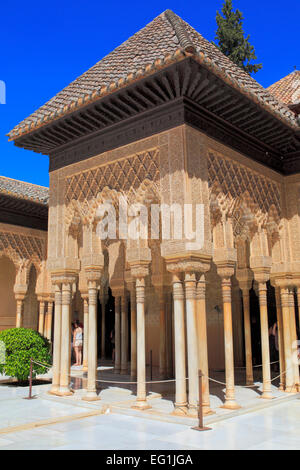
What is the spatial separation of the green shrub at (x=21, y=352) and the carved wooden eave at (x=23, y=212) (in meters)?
4.43

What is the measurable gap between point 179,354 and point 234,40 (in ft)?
53.9

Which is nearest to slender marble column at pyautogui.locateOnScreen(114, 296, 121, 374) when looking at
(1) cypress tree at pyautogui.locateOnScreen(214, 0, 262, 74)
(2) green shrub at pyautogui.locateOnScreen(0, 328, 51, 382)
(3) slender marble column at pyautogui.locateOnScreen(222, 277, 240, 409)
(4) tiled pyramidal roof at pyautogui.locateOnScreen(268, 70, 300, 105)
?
(2) green shrub at pyautogui.locateOnScreen(0, 328, 51, 382)

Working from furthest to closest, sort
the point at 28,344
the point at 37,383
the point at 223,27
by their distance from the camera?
the point at 223,27
the point at 37,383
the point at 28,344

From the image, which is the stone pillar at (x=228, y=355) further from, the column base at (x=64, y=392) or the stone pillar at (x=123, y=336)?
the stone pillar at (x=123, y=336)

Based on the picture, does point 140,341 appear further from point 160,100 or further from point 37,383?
Result: point 37,383

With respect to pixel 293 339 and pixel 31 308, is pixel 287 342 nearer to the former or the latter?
pixel 293 339

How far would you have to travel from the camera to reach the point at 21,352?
34.2 feet

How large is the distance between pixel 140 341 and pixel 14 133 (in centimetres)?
505

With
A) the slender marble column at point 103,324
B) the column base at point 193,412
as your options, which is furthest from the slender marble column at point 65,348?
the slender marble column at point 103,324

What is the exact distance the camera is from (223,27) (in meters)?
19.5

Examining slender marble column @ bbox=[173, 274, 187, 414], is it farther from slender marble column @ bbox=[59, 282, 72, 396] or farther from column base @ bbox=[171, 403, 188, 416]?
slender marble column @ bbox=[59, 282, 72, 396]
